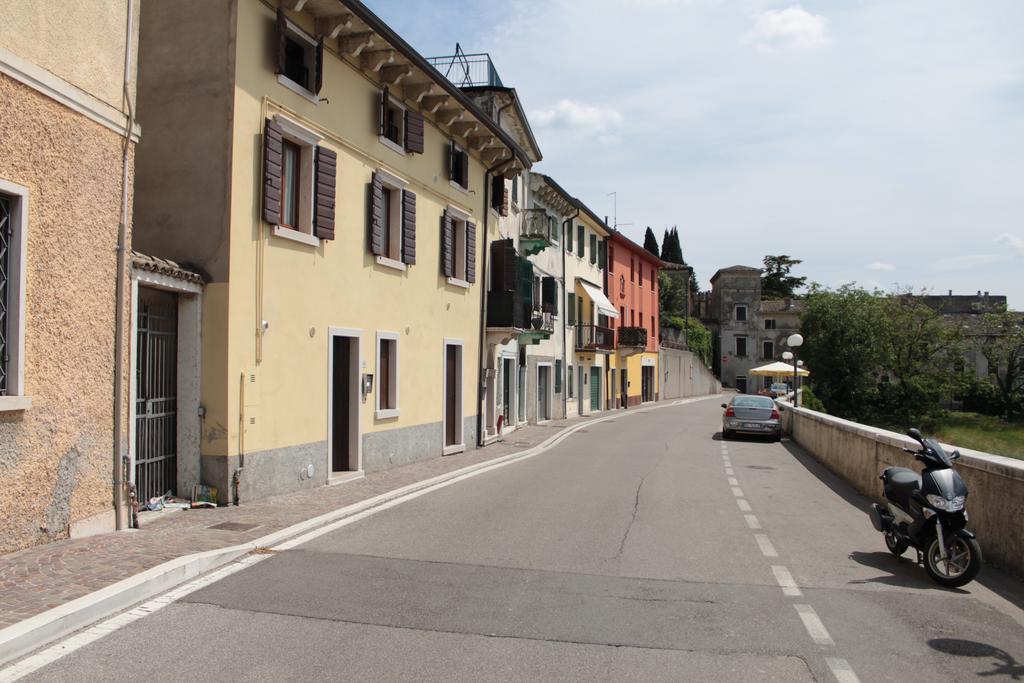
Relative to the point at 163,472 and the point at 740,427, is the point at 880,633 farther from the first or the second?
the point at 740,427

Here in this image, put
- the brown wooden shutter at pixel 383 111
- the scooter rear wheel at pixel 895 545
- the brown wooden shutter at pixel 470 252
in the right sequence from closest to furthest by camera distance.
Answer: the scooter rear wheel at pixel 895 545 < the brown wooden shutter at pixel 383 111 < the brown wooden shutter at pixel 470 252

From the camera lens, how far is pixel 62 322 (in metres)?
7.51

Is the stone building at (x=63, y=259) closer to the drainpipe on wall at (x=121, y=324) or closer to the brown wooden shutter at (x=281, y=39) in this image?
the drainpipe on wall at (x=121, y=324)

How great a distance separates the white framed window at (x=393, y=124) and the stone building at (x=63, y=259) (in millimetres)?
6414

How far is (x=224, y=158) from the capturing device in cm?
1054

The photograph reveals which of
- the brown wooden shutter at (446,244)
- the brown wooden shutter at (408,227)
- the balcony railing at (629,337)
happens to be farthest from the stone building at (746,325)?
the brown wooden shutter at (408,227)

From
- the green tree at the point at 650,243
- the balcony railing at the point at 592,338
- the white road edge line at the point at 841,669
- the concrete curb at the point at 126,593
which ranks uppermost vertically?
the green tree at the point at 650,243

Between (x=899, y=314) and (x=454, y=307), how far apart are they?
4229cm

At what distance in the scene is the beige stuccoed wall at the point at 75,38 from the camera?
6961 mm

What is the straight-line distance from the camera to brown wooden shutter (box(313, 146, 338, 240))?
12.4 metres

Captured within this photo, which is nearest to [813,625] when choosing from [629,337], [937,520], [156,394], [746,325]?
[937,520]

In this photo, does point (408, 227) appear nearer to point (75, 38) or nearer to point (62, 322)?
point (75, 38)

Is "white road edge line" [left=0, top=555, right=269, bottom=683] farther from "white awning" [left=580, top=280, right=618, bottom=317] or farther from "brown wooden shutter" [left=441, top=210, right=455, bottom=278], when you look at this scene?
"white awning" [left=580, top=280, right=618, bottom=317]

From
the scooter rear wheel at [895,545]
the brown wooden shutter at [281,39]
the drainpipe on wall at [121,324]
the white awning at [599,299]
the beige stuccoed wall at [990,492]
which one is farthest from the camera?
the white awning at [599,299]
